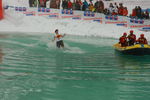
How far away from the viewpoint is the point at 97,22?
86.0 feet

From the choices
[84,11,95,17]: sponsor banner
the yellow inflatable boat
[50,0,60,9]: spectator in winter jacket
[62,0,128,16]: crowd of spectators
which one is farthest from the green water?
[50,0,60,9]: spectator in winter jacket

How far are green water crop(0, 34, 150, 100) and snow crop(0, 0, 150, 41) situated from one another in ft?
29.4

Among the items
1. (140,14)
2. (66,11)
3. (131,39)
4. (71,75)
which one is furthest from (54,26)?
(71,75)

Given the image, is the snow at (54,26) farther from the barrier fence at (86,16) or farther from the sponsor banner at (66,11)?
the sponsor banner at (66,11)

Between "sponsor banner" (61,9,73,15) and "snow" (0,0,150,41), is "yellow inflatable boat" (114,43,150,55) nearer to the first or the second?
"snow" (0,0,150,41)

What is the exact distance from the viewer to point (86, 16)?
87.5ft

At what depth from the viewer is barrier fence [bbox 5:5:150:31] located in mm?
24470

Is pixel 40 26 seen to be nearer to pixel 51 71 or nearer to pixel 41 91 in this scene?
pixel 51 71

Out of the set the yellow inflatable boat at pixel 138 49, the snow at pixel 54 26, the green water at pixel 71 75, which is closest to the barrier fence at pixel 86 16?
the snow at pixel 54 26

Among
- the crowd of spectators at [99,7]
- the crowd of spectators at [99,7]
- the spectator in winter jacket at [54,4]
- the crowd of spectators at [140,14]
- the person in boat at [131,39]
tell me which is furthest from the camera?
the spectator in winter jacket at [54,4]

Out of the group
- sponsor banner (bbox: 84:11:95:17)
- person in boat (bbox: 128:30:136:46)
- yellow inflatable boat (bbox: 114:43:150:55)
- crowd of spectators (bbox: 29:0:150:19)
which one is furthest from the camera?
sponsor banner (bbox: 84:11:95:17)

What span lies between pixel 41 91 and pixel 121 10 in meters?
18.0

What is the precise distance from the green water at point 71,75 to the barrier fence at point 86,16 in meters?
8.82

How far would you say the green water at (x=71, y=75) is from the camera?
8375 mm
